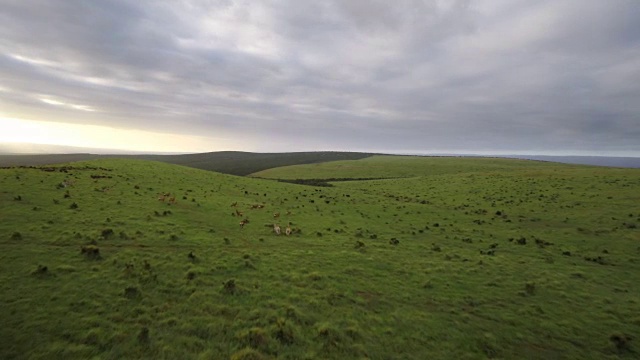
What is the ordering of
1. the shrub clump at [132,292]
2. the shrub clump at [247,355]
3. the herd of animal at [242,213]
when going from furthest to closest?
the herd of animal at [242,213] → the shrub clump at [132,292] → the shrub clump at [247,355]

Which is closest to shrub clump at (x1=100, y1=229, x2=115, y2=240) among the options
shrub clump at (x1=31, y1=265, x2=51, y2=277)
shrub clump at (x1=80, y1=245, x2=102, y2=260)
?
shrub clump at (x1=80, y1=245, x2=102, y2=260)

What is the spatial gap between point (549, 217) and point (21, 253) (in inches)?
1851

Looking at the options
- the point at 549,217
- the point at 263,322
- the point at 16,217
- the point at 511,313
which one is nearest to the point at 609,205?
the point at 549,217

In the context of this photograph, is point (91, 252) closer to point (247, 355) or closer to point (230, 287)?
point (230, 287)

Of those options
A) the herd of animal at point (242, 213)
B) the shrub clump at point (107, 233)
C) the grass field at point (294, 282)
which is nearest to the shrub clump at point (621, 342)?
the grass field at point (294, 282)

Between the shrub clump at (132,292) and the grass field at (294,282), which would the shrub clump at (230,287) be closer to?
the grass field at (294,282)

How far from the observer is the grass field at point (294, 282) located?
426 inches

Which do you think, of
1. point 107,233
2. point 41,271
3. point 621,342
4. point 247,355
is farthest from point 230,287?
point 621,342

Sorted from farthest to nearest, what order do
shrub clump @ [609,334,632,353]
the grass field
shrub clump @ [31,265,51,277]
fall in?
1. shrub clump @ [31,265,51,277]
2. shrub clump @ [609,334,632,353]
3. the grass field

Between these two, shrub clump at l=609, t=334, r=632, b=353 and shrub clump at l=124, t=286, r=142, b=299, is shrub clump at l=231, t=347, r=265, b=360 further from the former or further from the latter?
shrub clump at l=609, t=334, r=632, b=353

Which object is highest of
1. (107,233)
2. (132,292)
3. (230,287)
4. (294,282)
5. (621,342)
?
(107,233)

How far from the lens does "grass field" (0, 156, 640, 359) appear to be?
10.8m

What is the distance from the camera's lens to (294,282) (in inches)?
629

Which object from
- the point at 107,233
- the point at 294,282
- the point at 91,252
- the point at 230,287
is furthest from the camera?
the point at 107,233
